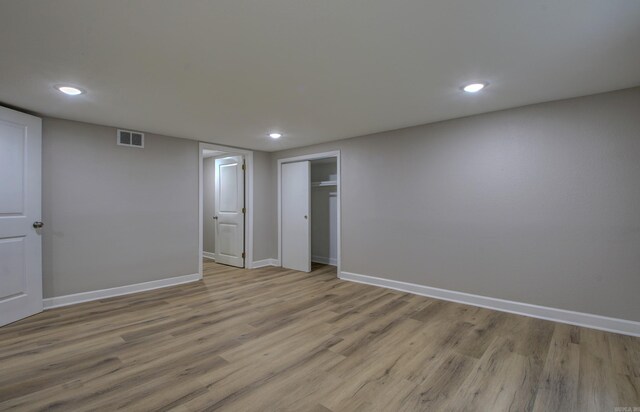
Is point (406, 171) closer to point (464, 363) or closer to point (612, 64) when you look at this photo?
point (612, 64)

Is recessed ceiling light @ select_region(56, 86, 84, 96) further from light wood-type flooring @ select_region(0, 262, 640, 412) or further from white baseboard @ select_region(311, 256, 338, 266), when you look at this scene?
white baseboard @ select_region(311, 256, 338, 266)

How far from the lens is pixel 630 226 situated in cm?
261

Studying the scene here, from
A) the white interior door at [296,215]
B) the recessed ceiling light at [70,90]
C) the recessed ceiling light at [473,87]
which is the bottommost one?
the white interior door at [296,215]

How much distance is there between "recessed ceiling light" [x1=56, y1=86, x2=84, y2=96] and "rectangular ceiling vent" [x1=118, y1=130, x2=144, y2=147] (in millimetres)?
1231

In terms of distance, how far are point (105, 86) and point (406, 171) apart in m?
3.43

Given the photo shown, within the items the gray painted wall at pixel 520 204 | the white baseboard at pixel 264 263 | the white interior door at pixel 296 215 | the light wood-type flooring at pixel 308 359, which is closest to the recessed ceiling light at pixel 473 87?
the gray painted wall at pixel 520 204

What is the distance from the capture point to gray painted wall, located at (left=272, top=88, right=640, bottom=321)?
266cm

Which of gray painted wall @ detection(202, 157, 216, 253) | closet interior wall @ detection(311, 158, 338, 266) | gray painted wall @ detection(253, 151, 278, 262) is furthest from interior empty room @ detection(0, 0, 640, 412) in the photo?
gray painted wall @ detection(202, 157, 216, 253)

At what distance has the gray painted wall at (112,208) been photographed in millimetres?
3365

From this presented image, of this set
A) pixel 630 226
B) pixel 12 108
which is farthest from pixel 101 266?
pixel 630 226

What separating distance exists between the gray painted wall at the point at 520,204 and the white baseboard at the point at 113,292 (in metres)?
2.90

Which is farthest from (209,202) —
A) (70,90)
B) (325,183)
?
(70,90)

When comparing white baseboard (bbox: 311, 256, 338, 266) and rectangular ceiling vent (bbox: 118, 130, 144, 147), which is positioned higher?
rectangular ceiling vent (bbox: 118, 130, 144, 147)

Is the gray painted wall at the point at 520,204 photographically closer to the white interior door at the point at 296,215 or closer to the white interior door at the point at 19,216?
the white interior door at the point at 296,215
